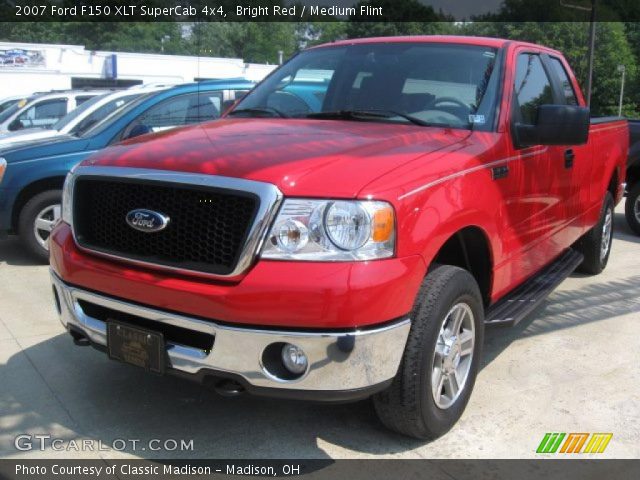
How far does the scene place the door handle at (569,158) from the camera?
175 inches

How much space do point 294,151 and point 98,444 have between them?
1645mm

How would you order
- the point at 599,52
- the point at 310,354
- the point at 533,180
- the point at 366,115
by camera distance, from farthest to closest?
A: the point at 599,52, the point at 533,180, the point at 366,115, the point at 310,354

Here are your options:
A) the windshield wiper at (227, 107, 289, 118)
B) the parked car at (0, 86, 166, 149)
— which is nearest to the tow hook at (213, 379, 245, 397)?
the windshield wiper at (227, 107, 289, 118)

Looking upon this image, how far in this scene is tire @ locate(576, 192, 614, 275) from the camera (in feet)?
19.7

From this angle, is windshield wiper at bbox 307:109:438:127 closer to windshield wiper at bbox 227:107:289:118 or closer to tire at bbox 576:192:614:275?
windshield wiper at bbox 227:107:289:118

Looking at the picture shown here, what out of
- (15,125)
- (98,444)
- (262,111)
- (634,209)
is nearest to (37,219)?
(262,111)

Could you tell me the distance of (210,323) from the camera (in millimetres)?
2611

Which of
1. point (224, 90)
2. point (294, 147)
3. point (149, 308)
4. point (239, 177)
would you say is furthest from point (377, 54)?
point (224, 90)

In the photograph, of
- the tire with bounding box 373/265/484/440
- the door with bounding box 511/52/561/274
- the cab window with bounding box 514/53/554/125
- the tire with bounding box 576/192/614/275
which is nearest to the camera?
the tire with bounding box 373/265/484/440

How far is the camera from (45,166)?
6.30 m

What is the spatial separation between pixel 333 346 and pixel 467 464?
3.23 feet

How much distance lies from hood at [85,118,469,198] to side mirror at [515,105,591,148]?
41 cm

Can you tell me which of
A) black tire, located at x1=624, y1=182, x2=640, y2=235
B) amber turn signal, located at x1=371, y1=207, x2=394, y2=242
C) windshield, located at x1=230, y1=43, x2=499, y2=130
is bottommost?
black tire, located at x1=624, y1=182, x2=640, y2=235

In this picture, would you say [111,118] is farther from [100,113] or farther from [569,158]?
[569,158]
